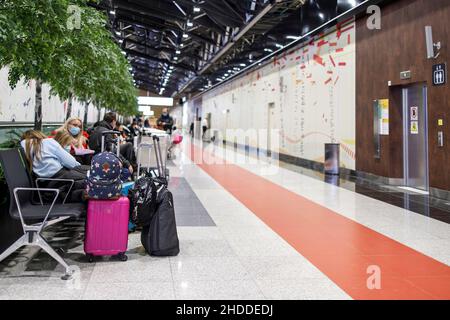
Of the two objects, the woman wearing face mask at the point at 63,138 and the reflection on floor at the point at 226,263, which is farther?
the woman wearing face mask at the point at 63,138

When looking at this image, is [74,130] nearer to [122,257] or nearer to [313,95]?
[122,257]

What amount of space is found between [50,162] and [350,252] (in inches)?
114

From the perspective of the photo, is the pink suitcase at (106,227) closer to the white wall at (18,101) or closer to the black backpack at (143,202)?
the black backpack at (143,202)

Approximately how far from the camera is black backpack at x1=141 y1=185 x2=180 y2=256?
157 inches

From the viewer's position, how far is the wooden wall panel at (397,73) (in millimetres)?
7637

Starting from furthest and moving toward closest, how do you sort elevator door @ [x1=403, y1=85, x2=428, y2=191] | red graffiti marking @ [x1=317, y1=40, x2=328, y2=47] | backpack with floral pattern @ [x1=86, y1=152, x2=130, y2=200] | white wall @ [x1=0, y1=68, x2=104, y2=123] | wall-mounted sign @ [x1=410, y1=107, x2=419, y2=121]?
red graffiti marking @ [x1=317, y1=40, x2=328, y2=47] < wall-mounted sign @ [x1=410, y1=107, x2=419, y2=121] < elevator door @ [x1=403, y1=85, x2=428, y2=191] < white wall @ [x1=0, y1=68, x2=104, y2=123] < backpack with floral pattern @ [x1=86, y1=152, x2=130, y2=200]

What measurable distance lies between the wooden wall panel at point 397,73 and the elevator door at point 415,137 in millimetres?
140

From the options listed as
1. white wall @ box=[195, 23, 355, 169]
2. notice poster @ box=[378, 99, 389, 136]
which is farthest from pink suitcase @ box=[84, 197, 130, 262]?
white wall @ box=[195, 23, 355, 169]

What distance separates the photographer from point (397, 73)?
9.00 meters

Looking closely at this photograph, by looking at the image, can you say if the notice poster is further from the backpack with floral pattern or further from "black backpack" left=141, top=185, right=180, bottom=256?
Answer: the backpack with floral pattern

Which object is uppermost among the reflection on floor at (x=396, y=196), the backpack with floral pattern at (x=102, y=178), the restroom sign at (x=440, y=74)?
the restroom sign at (x=440, y=74)

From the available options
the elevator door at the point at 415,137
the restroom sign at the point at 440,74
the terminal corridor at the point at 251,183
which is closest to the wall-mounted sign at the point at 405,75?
the terminal corridor at the point at 251,183

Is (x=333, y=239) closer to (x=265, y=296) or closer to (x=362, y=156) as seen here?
(x=265, y=296)

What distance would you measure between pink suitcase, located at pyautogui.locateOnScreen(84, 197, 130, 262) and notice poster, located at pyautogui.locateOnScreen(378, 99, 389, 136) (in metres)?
7.12
